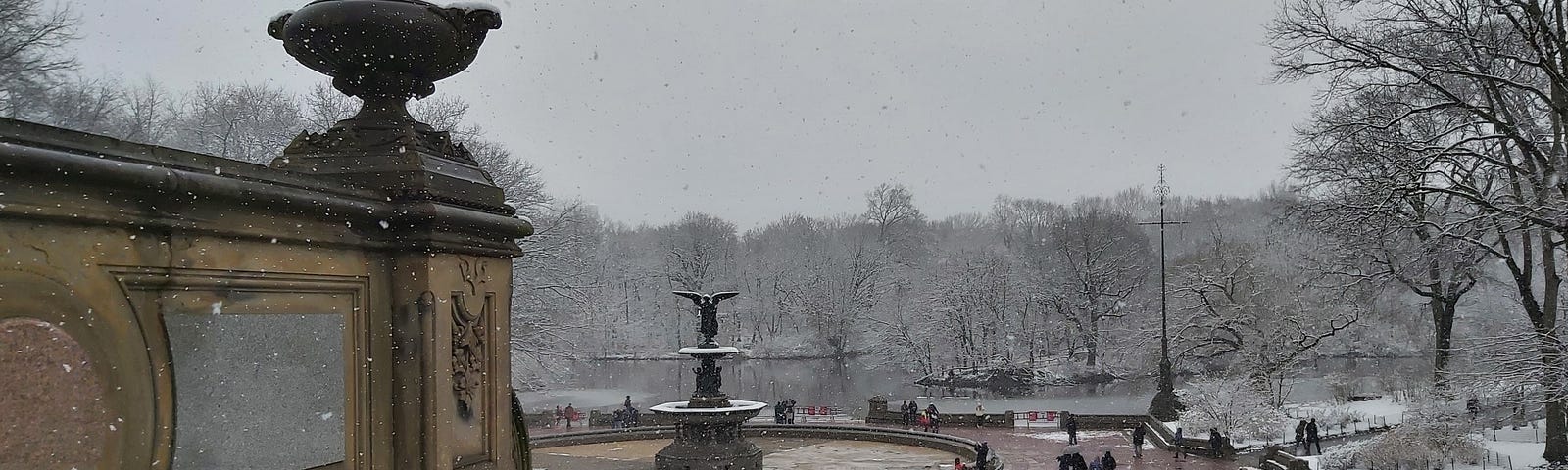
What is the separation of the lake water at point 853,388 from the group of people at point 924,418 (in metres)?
5.78

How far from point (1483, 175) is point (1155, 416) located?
14668 mm

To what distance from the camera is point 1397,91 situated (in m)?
19.4

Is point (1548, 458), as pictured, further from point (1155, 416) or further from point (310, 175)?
point (310, 175)

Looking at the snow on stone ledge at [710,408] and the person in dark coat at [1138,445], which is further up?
the snow on stone ledge at [710,408]

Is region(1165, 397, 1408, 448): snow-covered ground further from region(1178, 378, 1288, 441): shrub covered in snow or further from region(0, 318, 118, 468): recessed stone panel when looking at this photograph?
region(0, 318, 118, 468): recessed stone panel

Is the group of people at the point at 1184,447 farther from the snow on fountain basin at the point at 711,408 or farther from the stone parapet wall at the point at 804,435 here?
the snow on fountain basin at the point at 711,408

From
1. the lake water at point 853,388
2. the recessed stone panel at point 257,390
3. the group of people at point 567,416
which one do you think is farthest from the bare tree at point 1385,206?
the group of people at point 567,416

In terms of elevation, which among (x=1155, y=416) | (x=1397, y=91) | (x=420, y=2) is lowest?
(x=1155, y=416)

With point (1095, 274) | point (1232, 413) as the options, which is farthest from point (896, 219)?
point (1232, 413)

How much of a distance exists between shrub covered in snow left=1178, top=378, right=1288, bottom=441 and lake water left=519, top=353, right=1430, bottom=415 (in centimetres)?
1193

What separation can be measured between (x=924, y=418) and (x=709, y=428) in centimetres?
1171

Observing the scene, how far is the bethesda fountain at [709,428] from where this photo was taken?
74.0ft

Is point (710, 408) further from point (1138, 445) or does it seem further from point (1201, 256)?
point (1201, 256)

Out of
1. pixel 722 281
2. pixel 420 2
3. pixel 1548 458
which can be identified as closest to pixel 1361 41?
pixel 1548 458
